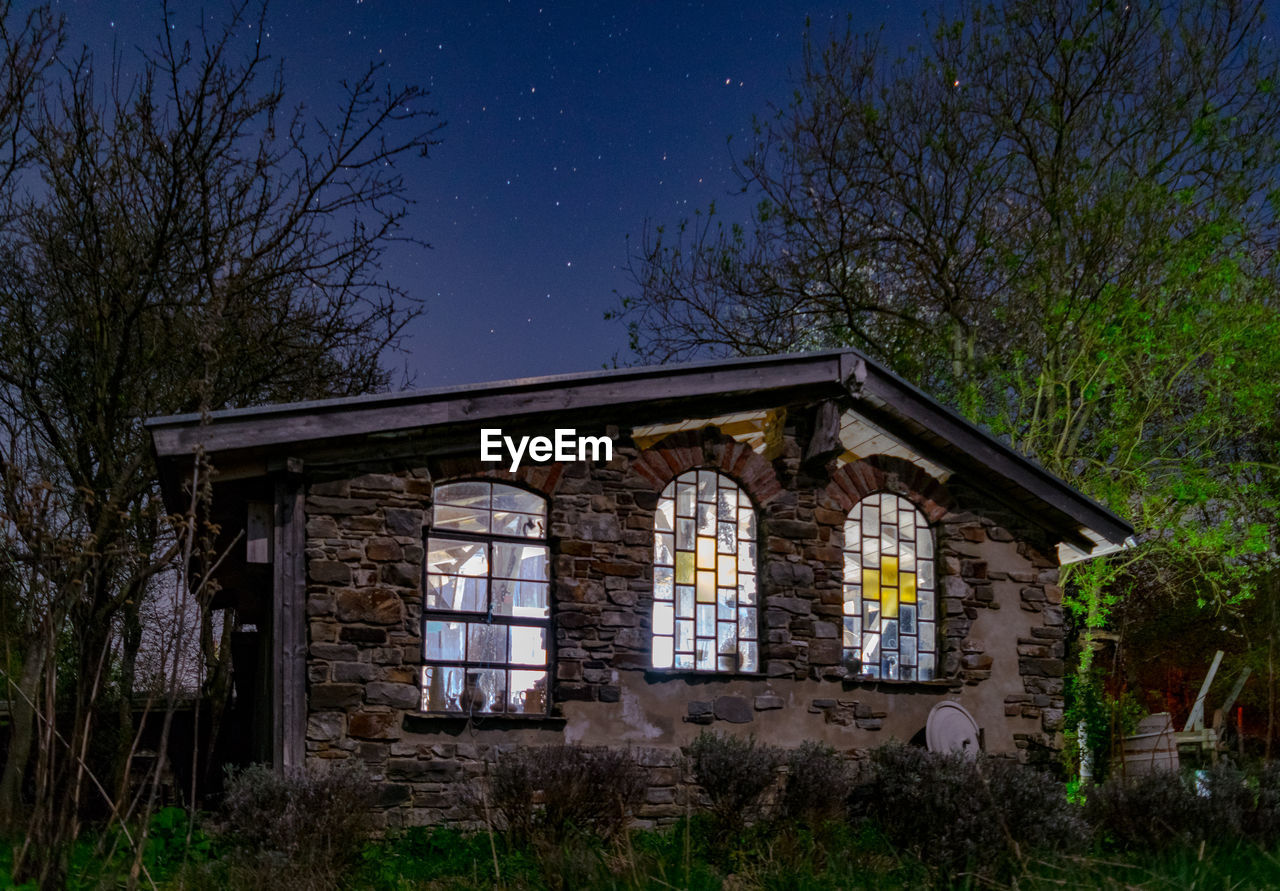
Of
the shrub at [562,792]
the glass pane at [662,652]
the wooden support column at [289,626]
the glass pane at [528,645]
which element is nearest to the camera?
the shrub at [562,792]

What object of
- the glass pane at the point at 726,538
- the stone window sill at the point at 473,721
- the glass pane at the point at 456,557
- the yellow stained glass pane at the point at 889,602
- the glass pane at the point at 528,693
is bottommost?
the stone window sill at the point at 473,721

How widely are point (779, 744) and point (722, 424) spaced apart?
3061 mm

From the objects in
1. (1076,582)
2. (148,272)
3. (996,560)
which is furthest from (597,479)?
(1076,582)

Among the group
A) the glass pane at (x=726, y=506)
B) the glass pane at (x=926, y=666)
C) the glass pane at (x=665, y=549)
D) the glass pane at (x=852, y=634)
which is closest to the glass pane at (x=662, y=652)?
Answer: the glass pane at (x=665, y=549)

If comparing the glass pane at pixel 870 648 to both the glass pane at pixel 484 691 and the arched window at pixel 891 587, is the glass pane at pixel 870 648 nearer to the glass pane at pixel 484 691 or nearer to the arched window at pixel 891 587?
the arched window at pixel 891 587

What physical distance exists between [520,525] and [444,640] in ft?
3.95

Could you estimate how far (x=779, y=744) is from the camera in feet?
34.9

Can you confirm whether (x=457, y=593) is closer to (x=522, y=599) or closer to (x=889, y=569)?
(x=522, y=599)

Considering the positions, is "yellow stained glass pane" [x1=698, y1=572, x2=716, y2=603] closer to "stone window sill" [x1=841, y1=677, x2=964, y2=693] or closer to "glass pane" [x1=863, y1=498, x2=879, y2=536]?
"stone window sill" [x1=841, y1=677, x2=964, y2=693]

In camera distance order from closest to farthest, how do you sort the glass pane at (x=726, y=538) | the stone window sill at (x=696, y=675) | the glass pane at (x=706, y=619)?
the stone window sill at (x=696, y=675)
the glass pane at (x=706, y=619)
the glass pane at (x=726, y=538)

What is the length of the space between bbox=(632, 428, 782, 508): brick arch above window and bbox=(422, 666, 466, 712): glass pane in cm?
247

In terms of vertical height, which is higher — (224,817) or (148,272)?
(148,272)

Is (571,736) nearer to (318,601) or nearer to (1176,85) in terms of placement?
(318,601)

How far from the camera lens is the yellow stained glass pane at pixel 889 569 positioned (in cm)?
1175
